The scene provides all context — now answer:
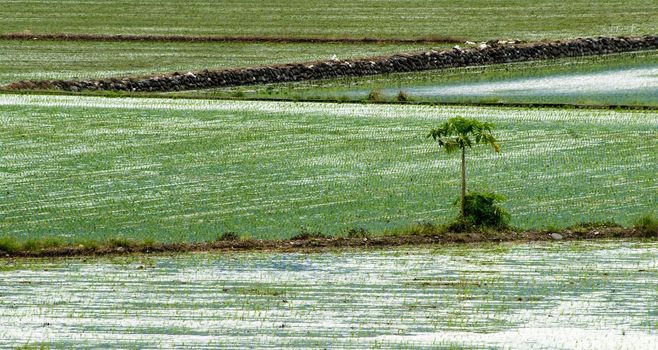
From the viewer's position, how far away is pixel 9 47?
66500 mm

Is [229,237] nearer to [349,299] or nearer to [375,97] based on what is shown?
[349,299]

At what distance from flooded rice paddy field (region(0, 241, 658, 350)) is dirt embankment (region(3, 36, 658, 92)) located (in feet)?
100

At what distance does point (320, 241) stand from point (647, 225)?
5.88 meters

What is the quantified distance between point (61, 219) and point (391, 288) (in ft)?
28.4

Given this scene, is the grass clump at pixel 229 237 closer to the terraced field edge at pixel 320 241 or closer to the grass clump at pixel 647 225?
the terraced field edge at pixel 320 241

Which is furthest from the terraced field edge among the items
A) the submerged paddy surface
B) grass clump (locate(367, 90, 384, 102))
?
grass clump (locate(367, 90, 384, 102))

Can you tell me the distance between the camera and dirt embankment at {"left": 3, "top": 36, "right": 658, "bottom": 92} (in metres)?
53.7

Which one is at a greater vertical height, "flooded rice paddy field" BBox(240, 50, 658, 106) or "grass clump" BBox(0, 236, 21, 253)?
"grass clump" BBox(0, 236, 21, 253)

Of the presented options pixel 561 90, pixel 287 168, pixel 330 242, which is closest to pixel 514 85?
pixel 561 90

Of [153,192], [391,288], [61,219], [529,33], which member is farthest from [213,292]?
[529,33]

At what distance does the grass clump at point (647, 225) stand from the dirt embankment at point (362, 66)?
101 ft

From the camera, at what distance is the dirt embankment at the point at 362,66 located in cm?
5366

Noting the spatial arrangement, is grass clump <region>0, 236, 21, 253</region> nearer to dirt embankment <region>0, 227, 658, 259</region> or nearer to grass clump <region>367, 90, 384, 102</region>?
dirt embankment <region>0, 227, 658, 259</region>

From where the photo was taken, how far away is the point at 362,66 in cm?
5975
